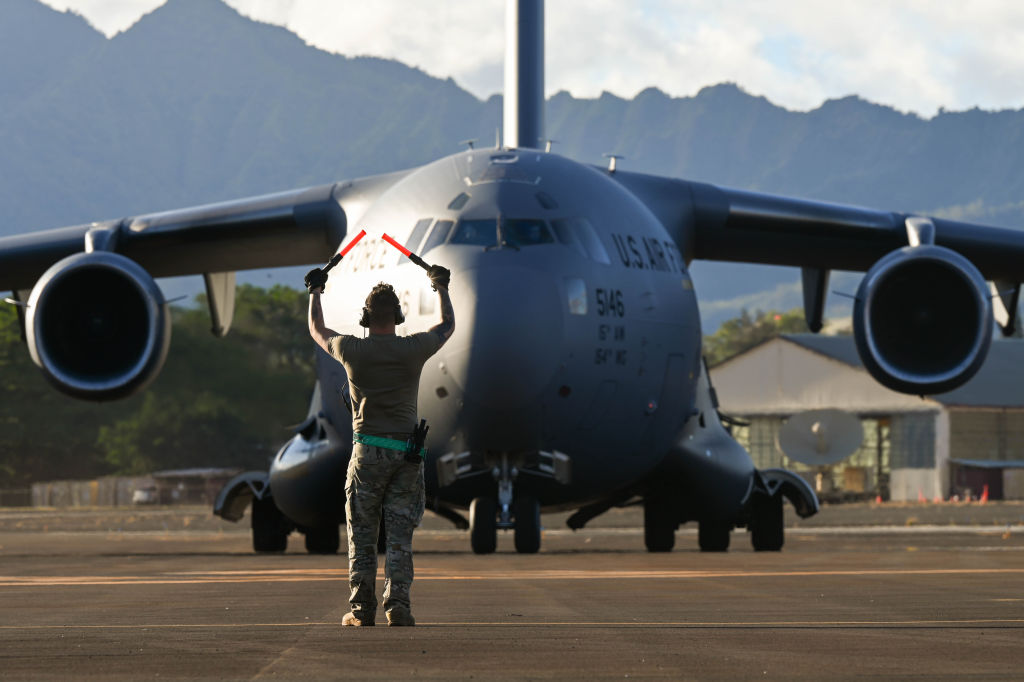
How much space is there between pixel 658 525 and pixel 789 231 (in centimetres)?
376

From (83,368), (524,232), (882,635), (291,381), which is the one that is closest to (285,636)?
→ (882,635)

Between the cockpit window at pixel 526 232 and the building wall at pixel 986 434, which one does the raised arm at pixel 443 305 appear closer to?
the cockpit window at pixel 526 232

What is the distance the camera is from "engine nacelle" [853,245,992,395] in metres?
16.3

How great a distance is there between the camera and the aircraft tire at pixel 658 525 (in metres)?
17.1

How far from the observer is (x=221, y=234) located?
1838 cm

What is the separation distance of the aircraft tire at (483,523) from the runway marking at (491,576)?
2.20 m

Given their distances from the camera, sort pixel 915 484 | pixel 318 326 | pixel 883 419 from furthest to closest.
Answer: pixel 883 419
pixel 915 484
pixel 318 326

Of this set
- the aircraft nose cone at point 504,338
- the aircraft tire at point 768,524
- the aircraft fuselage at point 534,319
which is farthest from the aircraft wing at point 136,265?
the aircraft tire at point 768,524

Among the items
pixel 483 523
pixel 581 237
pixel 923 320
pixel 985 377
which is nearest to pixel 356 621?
pixel 483 523

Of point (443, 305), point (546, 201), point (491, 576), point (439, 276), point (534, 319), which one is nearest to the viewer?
point (439, 276)

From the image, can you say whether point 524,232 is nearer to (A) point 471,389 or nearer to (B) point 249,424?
(A) point 471,389

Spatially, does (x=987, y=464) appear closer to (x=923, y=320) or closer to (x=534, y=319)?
(x=923, y=320)

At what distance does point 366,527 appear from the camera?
7.66 metres

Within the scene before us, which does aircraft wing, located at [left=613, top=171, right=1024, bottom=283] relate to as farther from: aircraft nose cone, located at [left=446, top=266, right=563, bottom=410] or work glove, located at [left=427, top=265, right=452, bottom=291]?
work glove, located at [left=427, top=265, right=452, bottom=291]
